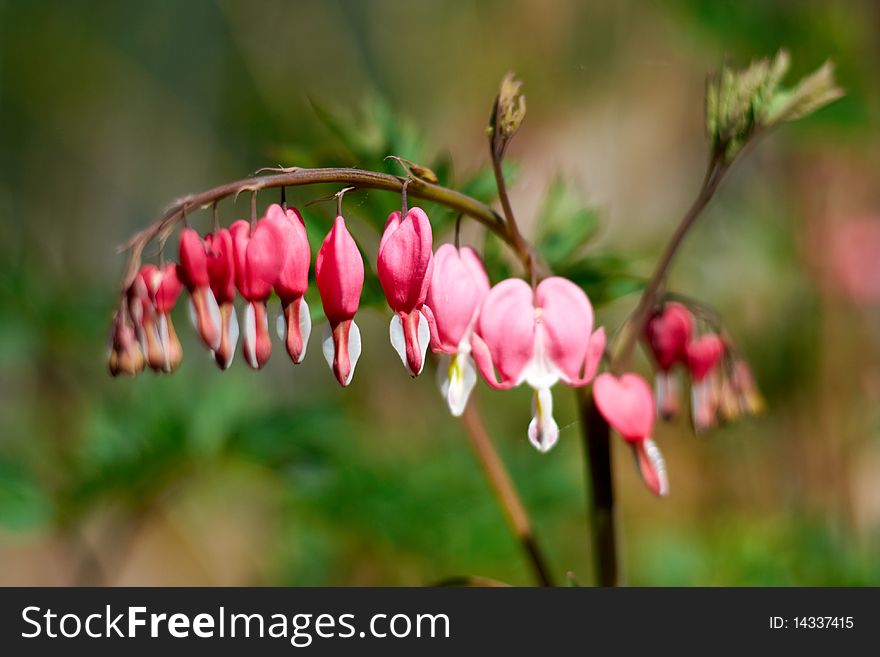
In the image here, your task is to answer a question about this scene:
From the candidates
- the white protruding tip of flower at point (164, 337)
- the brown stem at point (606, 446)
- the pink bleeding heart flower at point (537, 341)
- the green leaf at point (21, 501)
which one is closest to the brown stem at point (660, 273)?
the brown stem at point (606, 446)

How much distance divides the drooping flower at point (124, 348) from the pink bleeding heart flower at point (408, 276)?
0.72ft

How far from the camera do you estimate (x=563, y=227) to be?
1.13 metres

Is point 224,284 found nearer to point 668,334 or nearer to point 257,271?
point 257,271

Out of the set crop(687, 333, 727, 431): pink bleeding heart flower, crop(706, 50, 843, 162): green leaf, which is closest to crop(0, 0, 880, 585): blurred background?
crop(687, 333, 727, 431): pink bleeding heart flower

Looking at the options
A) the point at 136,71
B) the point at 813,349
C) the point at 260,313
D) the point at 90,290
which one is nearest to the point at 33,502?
the point at 90,290

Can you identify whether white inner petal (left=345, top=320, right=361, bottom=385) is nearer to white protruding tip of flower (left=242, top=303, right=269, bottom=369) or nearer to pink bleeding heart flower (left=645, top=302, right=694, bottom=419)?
white protruding tip of flower (left=242, top=303, right=269, bottom=369)

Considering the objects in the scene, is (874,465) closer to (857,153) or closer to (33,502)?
(857,153)

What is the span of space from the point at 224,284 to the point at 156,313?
0.07m

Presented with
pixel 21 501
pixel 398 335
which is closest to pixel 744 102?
pixel 398 335

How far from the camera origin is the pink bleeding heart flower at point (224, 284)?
0.76 meters

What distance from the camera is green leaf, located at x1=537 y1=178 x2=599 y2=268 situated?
110 cm

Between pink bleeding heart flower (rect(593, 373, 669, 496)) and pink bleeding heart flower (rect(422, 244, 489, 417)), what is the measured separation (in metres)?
0.14

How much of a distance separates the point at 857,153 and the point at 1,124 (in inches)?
120

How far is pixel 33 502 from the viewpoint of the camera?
5.17 feet
